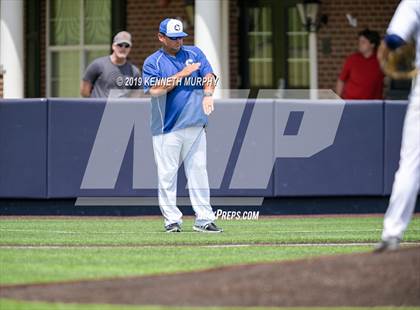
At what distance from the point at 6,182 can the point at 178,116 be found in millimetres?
3915

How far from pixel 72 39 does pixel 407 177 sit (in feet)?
46.1

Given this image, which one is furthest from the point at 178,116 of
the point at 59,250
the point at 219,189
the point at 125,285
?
the point at 125,285

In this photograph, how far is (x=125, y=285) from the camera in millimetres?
7836

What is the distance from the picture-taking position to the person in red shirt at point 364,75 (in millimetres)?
17734

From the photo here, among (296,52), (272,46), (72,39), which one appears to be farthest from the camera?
(72,39)

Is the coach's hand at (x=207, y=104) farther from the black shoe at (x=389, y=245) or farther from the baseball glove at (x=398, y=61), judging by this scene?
the black shoe at (x=389, y=245)

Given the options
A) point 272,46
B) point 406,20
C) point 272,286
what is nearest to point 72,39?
point 272,46

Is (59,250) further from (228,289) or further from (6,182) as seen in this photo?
(6,182)

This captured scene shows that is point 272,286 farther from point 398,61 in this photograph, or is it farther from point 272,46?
point 272,46

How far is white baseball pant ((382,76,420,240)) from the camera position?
850 centimetres

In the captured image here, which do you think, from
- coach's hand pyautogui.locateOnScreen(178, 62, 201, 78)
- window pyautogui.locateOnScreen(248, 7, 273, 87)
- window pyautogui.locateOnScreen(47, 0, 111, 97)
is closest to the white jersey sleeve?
coach's hand pyautogui.locateOnScreen(178, 62, 201, 78)

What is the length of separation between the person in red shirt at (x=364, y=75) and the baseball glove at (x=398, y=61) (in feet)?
29.0

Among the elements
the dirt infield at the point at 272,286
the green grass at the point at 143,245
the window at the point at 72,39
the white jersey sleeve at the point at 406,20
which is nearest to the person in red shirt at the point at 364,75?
the green grass at the point at 143,245

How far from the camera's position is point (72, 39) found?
21.9 metres
